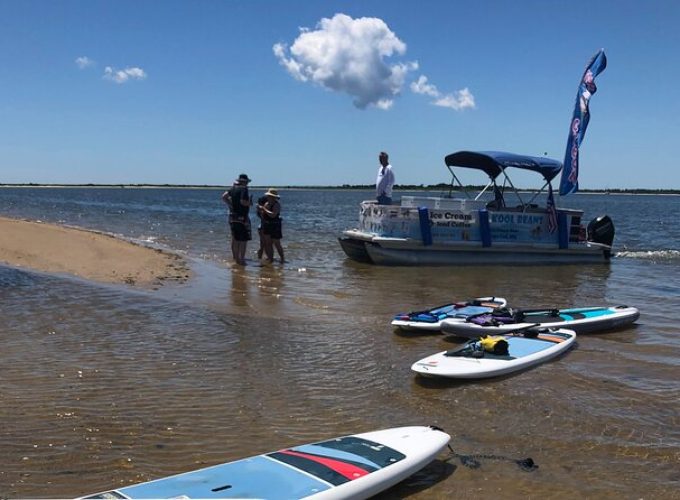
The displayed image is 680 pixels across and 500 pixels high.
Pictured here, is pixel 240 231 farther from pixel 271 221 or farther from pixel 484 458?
pixel 484 458

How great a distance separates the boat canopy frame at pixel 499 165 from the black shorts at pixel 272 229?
551 cm

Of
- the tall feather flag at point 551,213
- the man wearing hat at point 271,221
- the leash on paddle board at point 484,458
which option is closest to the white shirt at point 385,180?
the man wearing hat at point 271,221

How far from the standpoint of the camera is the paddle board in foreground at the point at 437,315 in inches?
316

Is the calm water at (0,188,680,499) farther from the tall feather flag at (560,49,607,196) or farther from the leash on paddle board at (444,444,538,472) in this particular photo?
the tall feather flag at (560,49,607,196)

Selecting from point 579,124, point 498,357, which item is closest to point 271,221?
point 498,357

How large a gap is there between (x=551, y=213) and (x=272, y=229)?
26.1ft

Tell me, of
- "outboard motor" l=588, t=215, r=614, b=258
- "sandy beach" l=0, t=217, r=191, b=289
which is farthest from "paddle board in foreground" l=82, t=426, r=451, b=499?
"outboard motor" l=588, t=215, r=614, b=258

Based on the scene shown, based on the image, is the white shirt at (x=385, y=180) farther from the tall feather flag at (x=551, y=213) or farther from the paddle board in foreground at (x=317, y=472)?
the paddle board in foreground at (x=317, y=472)

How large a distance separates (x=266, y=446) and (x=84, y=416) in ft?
5.09

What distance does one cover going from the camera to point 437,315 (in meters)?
8.43

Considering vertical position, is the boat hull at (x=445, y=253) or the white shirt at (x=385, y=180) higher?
the white shirt at (x=385, y=180)

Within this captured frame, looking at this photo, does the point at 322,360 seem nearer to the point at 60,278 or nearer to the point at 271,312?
the point at 271,312

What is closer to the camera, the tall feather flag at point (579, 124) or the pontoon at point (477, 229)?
the pontoon at point (477, 229)

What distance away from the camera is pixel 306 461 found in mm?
3852
